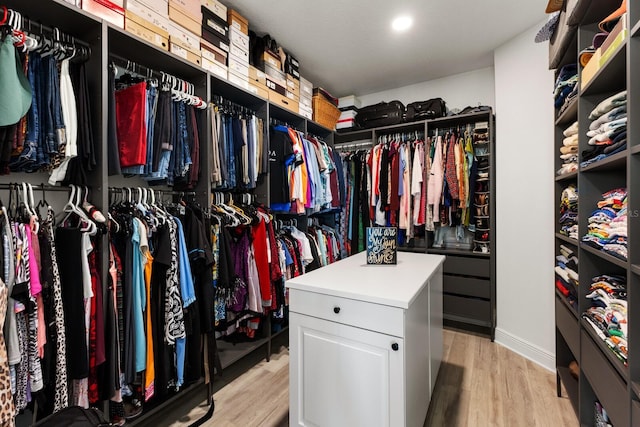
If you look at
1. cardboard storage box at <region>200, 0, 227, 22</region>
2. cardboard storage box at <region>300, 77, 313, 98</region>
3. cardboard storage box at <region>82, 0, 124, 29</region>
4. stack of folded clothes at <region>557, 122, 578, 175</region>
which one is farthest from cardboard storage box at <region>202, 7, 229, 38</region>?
stack of folded clothes at <region>557, 122, 578, 175</region>

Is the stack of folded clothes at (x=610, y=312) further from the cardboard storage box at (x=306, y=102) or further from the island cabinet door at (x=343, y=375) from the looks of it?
the cardboard storage box at (x=306, y=102)

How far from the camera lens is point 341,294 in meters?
1.31

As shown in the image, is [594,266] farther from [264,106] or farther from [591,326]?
[264,106]

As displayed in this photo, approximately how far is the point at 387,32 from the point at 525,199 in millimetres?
1797

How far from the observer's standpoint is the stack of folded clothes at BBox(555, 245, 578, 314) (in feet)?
5.55

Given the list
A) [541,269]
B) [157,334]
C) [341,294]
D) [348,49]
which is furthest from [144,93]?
[541,269]

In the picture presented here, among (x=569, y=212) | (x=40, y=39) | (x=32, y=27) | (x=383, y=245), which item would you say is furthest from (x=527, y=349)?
(x=32, y=27)

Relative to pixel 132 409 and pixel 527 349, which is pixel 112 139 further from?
pixel 527 349

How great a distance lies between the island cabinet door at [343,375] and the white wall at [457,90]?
3069mm

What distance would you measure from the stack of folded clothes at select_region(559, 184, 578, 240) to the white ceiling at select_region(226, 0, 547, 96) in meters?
1.42

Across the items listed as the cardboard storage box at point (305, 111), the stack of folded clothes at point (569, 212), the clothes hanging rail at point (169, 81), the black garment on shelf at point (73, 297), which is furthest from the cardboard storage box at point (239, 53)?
the stack of folded clothes at point (569, 212)

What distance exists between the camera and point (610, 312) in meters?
1.24

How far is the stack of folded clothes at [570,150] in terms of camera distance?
167cm

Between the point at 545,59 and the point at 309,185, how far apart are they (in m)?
2.11
